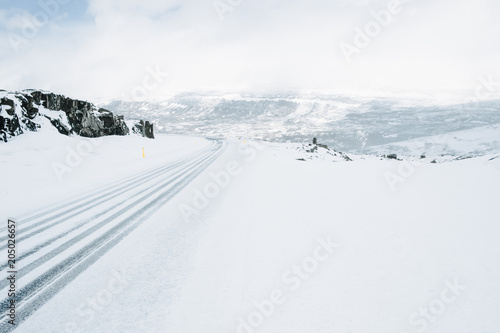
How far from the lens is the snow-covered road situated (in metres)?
3.65

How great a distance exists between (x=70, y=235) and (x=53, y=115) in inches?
885

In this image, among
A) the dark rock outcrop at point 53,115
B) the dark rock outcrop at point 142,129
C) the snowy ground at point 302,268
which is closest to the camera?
the snowy ground at point 302,268

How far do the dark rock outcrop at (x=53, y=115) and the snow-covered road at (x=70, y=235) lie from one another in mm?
12944

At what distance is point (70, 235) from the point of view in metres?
5.60

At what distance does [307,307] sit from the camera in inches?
119

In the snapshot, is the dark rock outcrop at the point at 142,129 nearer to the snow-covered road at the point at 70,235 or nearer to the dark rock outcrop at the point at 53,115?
the dark rock outcrop at the point at 53,115

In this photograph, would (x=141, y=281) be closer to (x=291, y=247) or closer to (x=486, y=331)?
(x=291, y=247)

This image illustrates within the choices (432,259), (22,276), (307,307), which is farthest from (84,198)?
(432,259)

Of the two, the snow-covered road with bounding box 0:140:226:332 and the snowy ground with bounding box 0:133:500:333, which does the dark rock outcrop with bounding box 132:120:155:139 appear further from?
the snowy ground with bounding box 0:133:500:333

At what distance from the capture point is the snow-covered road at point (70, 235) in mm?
3653

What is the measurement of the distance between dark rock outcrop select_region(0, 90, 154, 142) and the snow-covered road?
12944mm

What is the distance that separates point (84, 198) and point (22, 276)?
5497 mm

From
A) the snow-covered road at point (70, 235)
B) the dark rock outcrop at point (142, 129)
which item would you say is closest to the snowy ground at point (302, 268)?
→ the snow-covered road at point (70, 235)

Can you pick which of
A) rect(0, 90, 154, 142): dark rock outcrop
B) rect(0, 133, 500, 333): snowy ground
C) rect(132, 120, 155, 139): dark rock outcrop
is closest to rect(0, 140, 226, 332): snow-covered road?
rect(0, 133, 500, 333): snowy ground
